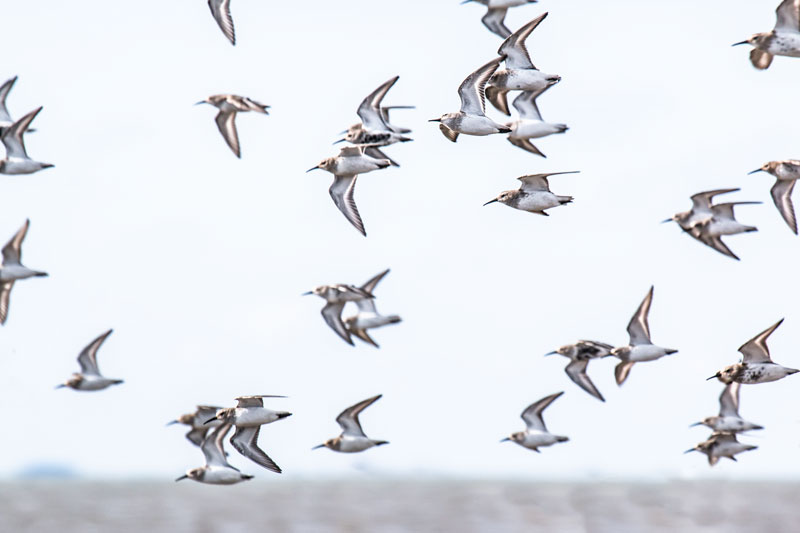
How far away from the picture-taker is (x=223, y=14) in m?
15.8

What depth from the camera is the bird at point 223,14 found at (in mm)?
15703

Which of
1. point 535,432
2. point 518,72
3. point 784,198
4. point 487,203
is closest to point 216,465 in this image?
point 535,432

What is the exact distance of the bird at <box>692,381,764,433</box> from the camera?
1716cm

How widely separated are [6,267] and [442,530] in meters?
23.2

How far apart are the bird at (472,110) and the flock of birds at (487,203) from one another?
0.01m

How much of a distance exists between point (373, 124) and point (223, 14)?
2.24m

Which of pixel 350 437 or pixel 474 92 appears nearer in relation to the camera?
pixel 474 92

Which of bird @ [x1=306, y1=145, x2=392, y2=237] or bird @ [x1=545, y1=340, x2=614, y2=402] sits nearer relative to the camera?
bird @ [x1=306, y1=145, x2=392, y2=237]

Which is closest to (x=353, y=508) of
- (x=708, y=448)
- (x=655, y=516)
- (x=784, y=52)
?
(x=655, y=516)

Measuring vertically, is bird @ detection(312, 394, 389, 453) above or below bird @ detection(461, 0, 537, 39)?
below

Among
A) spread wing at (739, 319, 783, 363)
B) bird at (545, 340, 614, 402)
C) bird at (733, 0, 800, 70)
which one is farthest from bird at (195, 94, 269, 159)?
spread wing at (739, 319, 783, 363)

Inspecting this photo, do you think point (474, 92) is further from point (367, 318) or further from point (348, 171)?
point (367, 318)

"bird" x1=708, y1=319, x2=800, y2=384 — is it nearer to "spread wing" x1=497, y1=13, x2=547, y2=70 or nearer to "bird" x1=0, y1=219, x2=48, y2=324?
"spread wing" x1=497, y1=13, x2=547, y2=70

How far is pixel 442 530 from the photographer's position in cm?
3747
